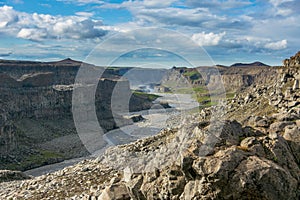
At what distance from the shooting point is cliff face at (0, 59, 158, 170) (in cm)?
10494

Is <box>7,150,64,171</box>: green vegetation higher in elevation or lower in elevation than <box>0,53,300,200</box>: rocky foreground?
lower

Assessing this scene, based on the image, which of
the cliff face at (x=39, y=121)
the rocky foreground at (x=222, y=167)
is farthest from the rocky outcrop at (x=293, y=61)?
the rocky foreground at (x=222, y=167)

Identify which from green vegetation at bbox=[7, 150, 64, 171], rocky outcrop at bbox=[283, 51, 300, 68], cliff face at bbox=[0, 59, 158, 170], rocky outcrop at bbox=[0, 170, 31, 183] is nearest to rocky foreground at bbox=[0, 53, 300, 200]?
rocky outcrop at bbox=[0, 170, 31, 183]

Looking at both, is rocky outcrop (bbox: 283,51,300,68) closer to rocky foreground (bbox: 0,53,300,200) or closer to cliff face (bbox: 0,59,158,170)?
cliff face (bbox: 0,59,158,170)

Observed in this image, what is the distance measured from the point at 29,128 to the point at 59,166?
174 feet

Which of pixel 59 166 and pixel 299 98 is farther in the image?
pixel 59 166

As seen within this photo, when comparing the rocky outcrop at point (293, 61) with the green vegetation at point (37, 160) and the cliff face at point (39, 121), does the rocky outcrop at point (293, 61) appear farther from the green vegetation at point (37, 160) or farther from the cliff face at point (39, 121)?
the green vegetation at point (37, 160)

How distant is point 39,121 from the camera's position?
15575 centimetres

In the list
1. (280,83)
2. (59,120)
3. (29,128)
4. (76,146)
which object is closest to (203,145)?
(280,83)

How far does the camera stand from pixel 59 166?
317 ft

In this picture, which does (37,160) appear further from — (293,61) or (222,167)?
(222,167)

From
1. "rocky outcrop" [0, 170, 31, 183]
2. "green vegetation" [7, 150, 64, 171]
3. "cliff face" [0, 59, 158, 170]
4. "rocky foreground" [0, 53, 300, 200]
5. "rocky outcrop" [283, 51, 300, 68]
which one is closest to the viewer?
"rocky foreground" [0, 53, 300, 200]

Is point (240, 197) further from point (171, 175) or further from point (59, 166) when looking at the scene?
point (59, 166)

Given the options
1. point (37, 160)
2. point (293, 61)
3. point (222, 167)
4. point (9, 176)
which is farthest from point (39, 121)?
point (222, 167)
